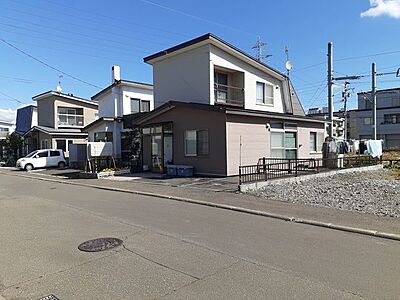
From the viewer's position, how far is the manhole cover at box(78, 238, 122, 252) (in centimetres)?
593

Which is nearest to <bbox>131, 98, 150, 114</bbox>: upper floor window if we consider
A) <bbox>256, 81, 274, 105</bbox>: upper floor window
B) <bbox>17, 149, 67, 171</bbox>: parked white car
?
<bbox>17, 149, 67, 171</bbox>: parked white car

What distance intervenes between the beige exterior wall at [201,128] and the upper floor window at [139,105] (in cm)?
942

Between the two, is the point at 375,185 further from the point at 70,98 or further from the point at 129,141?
the point at 70,98

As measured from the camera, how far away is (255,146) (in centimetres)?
1873

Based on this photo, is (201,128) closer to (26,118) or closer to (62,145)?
(62,145)

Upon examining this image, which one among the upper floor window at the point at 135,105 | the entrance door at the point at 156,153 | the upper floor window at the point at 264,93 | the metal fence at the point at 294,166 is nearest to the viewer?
the metal fence at the point at 294,166

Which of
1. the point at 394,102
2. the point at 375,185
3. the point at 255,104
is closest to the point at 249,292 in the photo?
the point at 375,185

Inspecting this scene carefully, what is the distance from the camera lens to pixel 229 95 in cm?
2238

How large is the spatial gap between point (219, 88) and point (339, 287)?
60.2ft

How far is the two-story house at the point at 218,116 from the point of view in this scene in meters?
17.5

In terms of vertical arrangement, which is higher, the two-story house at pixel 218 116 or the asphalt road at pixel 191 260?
the two-story house at pixel 218 116

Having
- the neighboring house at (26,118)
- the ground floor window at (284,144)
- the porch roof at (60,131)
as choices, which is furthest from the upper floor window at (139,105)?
the neighboring house at (26,118)

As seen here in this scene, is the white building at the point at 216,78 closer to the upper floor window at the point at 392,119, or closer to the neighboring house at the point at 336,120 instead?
the neighboring house at the point at 336,120

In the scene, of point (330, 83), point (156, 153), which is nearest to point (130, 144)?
point (156, 153)
